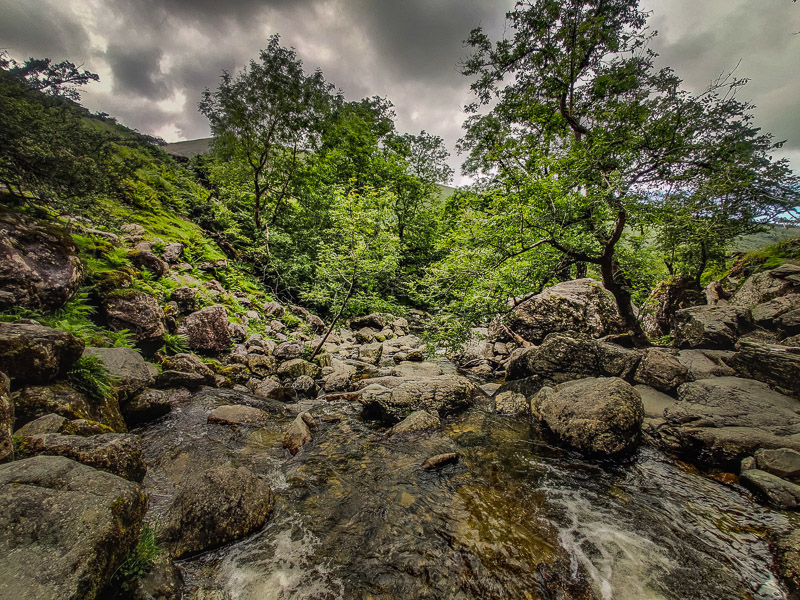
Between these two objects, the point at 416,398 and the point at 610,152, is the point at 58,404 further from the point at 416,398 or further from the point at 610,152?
the point at 610,152

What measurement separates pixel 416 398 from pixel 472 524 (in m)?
3.28

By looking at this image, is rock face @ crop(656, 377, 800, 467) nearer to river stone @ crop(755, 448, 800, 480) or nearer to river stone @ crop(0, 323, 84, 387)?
river stone @ crop(755, 448, 800, 480)

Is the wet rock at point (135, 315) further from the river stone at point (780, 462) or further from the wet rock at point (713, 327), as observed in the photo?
the wet rock at point (713, 327)

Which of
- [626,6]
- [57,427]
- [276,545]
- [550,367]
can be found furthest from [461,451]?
[626,6]

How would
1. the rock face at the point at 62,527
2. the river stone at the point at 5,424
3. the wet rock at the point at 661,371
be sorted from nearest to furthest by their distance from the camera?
the rock face at the point at 62,527 → the river stone at the point at 5,424 → the wet rock at the point at 661,371

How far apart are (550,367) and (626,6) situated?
→ 499 inches

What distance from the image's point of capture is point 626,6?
9531mm

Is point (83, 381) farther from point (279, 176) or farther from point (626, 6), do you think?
point (626, 6)

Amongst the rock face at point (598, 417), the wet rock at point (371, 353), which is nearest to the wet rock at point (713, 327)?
the rock face at point (598, 417)

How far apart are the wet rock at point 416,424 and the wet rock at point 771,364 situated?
7211 millimetres

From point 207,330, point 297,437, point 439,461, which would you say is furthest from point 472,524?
point 207,330

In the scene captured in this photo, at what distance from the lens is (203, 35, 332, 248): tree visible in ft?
47.5

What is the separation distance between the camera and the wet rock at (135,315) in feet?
22.5

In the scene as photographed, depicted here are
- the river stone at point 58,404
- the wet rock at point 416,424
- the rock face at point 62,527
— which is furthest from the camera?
the wet rock at point 416,424
